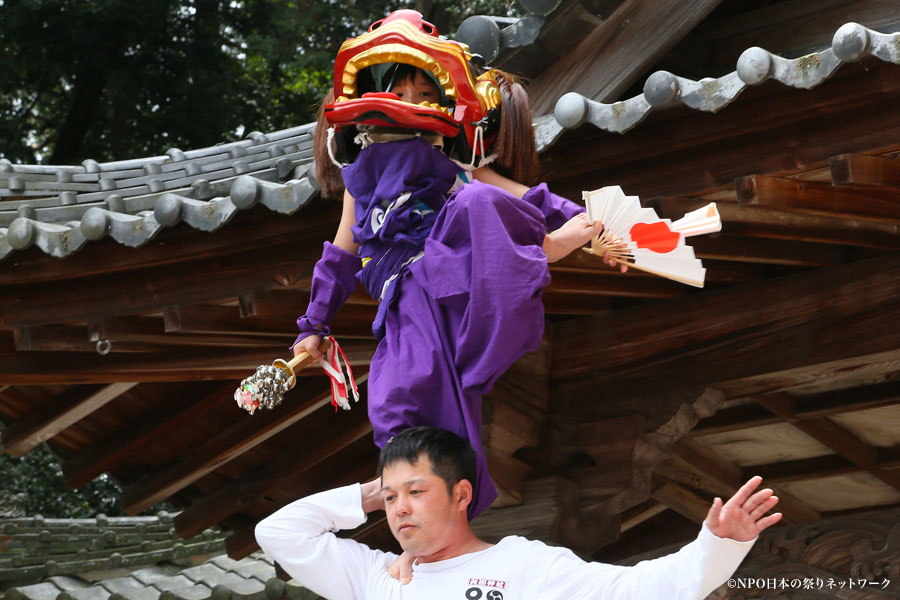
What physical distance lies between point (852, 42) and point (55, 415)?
3.43 meters

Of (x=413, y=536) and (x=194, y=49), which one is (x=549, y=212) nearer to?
(x=413, y=536)

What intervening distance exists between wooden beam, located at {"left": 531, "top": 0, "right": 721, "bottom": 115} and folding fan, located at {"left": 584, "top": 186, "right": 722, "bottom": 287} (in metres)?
1.21

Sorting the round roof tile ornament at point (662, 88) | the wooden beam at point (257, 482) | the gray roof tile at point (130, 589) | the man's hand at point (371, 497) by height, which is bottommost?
the gray roof tile at point (130, 589)

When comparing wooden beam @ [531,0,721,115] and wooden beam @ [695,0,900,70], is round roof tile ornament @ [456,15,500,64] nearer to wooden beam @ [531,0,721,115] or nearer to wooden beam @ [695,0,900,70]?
wooden beam @ [531,0,721,115]

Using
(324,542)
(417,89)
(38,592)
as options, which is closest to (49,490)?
(38,592)

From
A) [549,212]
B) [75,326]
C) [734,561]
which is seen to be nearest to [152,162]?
[75,326]

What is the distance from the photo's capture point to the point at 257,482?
533 centimetres

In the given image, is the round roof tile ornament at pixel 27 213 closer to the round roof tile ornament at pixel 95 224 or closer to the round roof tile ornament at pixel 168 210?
the round roof tile ornament at pixel 95 224

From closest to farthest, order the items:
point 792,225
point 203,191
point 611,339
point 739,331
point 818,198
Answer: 1. point 818,198
2. point 792,225
3. point 203,191
4. point 739,331
5. point 611,339

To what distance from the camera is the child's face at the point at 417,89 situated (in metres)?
2.79

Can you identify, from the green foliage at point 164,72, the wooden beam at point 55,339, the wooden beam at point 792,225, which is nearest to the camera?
the wooden beam at point 792,225

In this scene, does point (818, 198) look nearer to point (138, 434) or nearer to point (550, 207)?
point (550, 207)

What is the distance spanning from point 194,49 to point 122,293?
10.5 meters

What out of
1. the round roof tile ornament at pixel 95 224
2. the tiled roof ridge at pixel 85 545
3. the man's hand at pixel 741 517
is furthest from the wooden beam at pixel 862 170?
the tiled roof ridge at pixel 85 545
